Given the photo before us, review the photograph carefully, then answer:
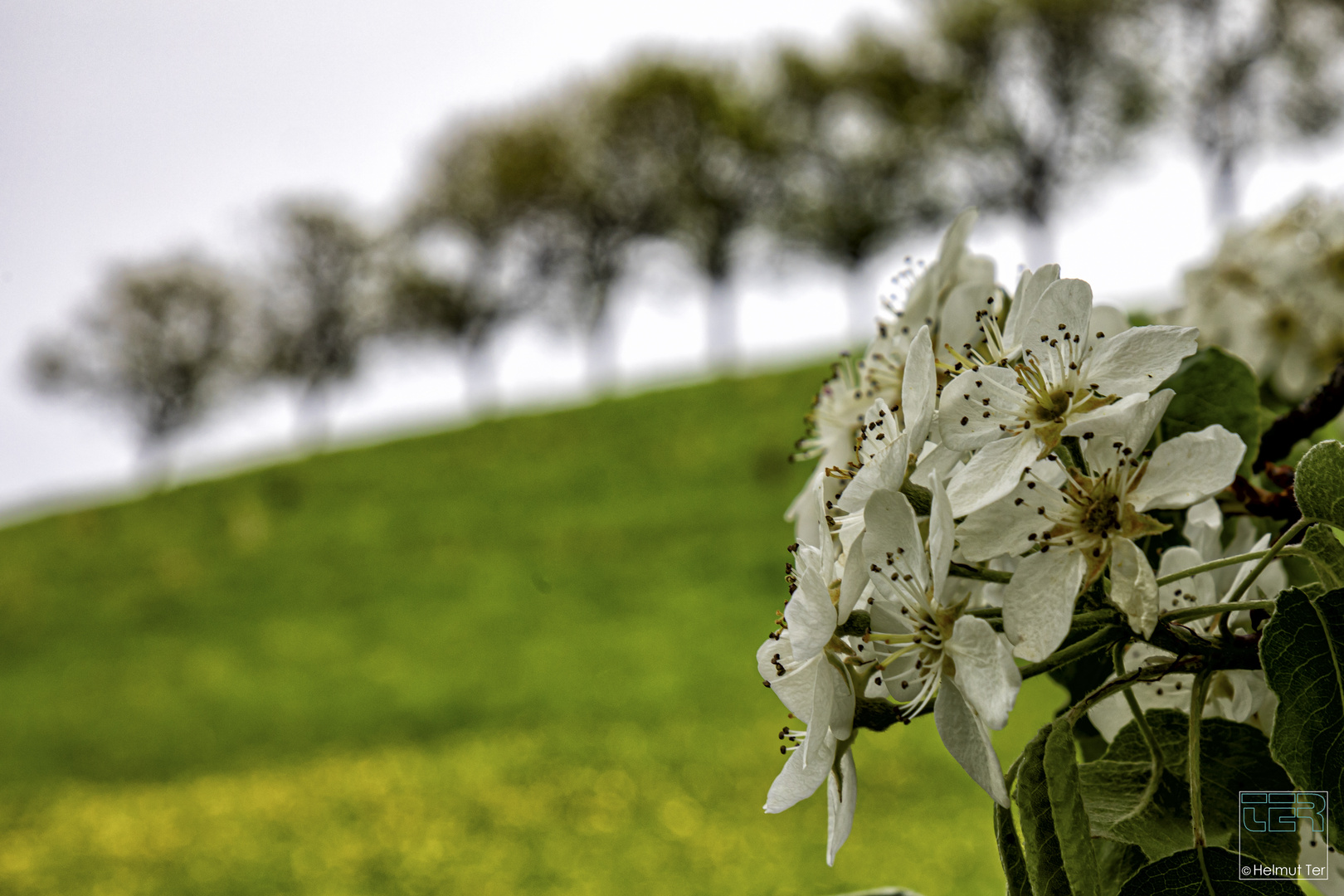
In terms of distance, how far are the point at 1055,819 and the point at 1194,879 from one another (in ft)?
0.41

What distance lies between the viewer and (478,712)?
458 inches

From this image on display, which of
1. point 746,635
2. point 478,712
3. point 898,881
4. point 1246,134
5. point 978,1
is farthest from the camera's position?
point 978,1

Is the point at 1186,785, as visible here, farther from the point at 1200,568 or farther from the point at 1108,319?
the point at 1108,319

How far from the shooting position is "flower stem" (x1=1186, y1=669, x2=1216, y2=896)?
67 centimetres

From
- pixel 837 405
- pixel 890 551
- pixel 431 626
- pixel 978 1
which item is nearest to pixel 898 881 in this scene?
pixel 837 405

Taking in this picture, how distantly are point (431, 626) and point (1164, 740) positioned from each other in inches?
553

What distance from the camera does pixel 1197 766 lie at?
667 millimetres

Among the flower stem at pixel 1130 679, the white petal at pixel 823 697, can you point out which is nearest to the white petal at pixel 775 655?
the white petal at pixel 823 697

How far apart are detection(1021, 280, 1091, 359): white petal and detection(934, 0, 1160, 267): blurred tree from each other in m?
28.2

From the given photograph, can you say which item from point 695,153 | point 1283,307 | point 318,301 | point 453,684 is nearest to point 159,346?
point 318,301

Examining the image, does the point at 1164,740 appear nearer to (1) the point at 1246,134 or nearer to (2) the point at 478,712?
(2) the point at 478,712

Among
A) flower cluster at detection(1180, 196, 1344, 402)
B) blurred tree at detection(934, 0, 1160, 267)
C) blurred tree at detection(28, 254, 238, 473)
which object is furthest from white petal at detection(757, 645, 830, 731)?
blurred tree at detection(28, 254, 238, 473)

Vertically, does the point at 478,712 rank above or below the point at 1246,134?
below

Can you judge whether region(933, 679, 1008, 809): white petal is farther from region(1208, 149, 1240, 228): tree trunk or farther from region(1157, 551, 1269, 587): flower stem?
region(1208, 149, 1240, 228): tree trunk
